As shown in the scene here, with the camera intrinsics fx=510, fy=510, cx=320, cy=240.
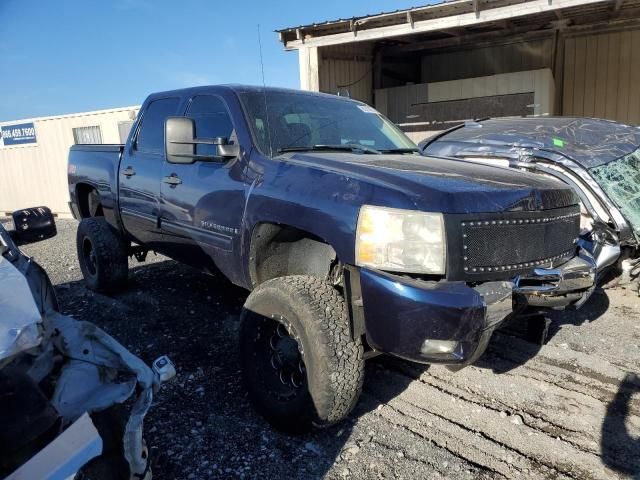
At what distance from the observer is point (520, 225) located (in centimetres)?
261

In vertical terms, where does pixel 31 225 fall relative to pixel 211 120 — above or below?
below

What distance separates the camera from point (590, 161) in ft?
15.8

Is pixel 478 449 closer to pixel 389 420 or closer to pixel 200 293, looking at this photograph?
pixel 389 420

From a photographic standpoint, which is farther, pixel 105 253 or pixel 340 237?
pixel 105 253

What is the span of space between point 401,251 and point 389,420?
1211 mm

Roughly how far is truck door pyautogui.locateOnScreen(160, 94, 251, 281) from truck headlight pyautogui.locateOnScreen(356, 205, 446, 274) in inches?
43.7

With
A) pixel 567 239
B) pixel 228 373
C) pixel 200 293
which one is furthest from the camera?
pixel 200 293

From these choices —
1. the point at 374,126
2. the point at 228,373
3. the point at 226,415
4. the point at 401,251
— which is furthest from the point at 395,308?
the point at 374,126

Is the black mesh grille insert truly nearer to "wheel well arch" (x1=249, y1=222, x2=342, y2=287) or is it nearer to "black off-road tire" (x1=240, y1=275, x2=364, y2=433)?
"black off-road tire" (x1=240, y1=275, x2=364, y2=433)

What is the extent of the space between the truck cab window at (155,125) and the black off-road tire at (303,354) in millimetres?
2078

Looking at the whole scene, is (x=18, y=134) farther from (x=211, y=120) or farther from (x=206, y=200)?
(x=206, y=200)

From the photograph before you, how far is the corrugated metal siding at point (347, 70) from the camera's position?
10812mm

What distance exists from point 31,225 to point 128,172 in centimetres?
207

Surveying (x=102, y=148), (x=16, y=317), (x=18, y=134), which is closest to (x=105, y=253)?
(x=102, y=148)
